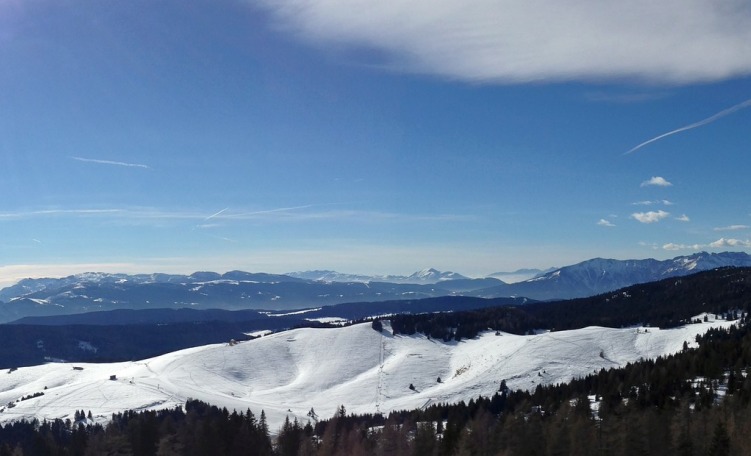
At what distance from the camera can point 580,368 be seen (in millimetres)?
189250

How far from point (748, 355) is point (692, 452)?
51.0 m

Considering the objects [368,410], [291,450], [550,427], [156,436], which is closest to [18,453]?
[156,436]

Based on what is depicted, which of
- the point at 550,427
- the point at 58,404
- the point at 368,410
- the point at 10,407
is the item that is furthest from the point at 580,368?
the point at 10,407

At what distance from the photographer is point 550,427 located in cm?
6506

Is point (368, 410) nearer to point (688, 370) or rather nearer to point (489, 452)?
point (688, 370)

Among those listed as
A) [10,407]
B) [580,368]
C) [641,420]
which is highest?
[641,420]

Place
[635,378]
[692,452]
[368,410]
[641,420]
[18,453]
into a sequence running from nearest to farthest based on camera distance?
[692,452] → [641,420] → [18,453] → [635,378] → [368,410]

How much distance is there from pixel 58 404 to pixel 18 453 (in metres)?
136

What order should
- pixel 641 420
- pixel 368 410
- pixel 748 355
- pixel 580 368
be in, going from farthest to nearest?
pixel 580 368
pixel 368 410
pixel 748 355
pixel 641 420

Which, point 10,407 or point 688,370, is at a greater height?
point 688,370

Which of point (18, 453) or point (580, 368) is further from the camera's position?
point (580, 368)

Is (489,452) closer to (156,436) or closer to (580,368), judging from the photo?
(156,436)

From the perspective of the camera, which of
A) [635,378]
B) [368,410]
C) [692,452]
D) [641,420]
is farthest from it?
[368,410]

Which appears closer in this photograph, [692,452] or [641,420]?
[692,452]
